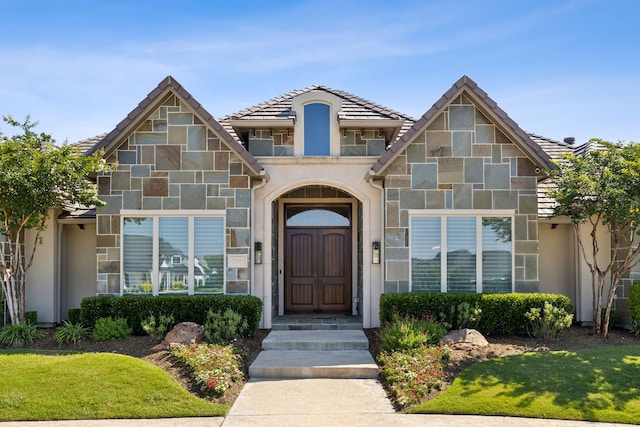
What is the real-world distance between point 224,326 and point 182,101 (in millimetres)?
5166

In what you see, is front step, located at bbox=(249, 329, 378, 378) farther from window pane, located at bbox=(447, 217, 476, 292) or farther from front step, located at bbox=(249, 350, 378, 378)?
window pane, located at bbox=(447, 217, 476, 292)

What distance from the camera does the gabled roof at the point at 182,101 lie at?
1250 cm

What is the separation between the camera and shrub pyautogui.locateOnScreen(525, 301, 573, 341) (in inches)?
454

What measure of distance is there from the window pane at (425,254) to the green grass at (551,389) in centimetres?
310

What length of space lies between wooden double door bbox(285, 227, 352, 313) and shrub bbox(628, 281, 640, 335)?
683 centimetres

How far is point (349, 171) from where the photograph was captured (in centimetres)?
1353

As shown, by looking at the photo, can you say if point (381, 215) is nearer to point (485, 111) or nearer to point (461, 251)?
point (461, 251)

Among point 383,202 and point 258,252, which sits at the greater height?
point 383,202

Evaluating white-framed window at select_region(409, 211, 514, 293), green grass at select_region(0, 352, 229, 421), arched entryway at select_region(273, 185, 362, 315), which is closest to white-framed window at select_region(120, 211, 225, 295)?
arched entryway at select_region(273, 185, 362, 315)

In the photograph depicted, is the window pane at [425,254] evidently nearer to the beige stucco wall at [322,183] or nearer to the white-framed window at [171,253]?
the beige stucco wall at [322,183]

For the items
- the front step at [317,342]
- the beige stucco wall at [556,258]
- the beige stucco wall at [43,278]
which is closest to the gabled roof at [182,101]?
the beige stucco wall at [43,278]

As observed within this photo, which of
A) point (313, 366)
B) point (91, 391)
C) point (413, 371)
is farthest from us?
point (313, 366)

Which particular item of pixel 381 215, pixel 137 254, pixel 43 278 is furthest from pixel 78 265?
pixel 381 215

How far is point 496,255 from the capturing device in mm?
12734
